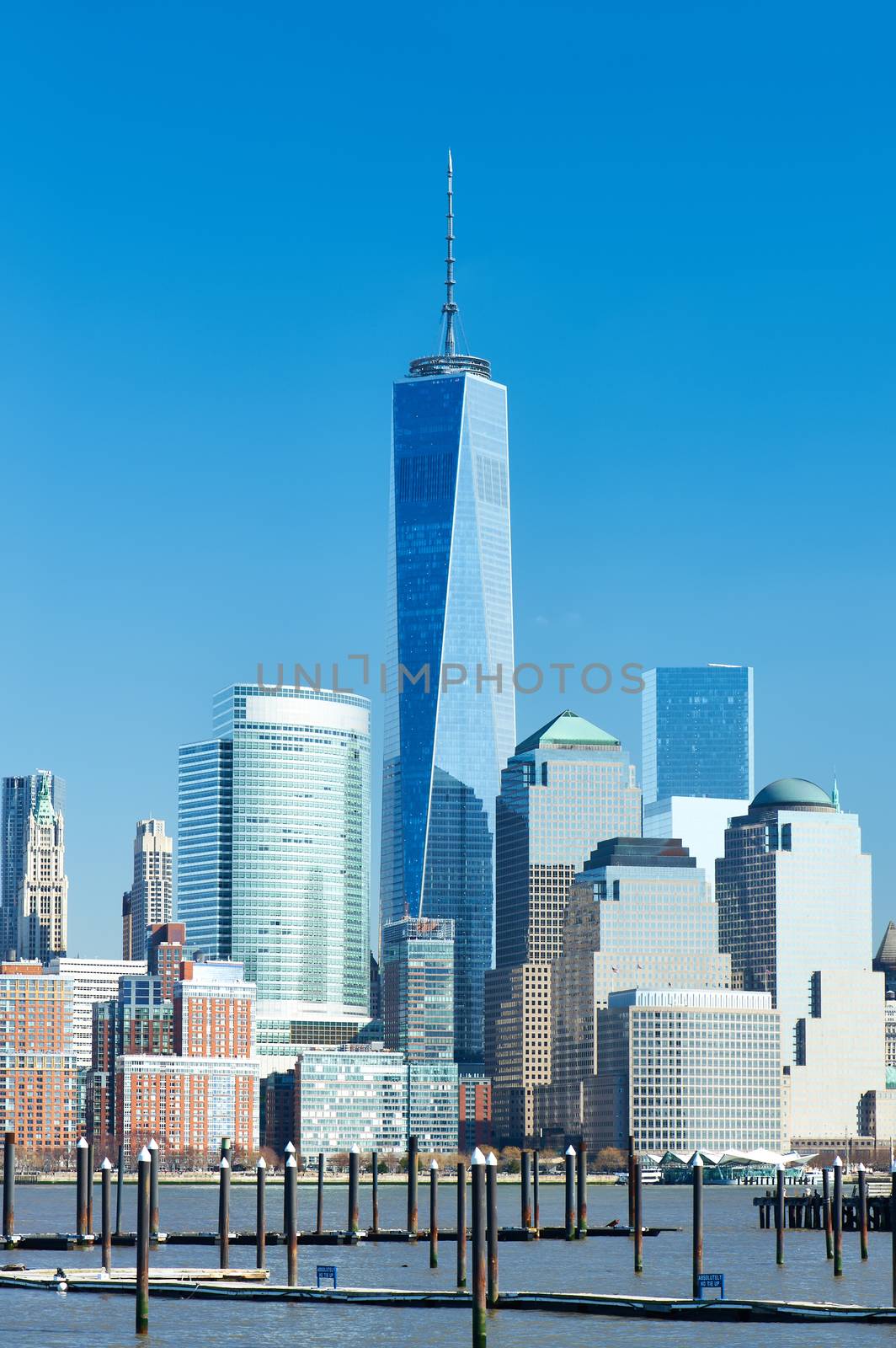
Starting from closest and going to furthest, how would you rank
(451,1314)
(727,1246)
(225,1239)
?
(451,1314) < (225,1239) < (727,1246)

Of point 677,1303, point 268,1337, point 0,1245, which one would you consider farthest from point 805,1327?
point 0,1245

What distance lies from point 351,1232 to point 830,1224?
94.0 feet

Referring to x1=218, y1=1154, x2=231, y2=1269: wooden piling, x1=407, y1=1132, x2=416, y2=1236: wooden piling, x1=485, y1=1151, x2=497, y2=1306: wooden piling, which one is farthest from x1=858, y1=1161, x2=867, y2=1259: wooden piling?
x1=485, y1=1151, x2=497, y2=1306: wooden piling

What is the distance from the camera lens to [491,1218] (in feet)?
357

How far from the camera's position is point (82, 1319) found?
117 m

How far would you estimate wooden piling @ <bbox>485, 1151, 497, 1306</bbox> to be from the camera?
106 metres

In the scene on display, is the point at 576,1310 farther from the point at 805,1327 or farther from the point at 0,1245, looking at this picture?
the point at 0,1245

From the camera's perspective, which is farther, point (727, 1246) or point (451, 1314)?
point (727, 1246)

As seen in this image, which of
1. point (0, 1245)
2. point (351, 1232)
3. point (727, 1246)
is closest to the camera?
point (0, 1245)

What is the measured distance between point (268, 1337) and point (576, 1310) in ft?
44.0

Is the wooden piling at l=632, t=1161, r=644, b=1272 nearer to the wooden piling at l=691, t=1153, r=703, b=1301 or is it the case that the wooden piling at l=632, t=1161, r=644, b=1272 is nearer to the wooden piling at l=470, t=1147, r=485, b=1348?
the wooden piling at l=691, t=1153, r=703, b=1301

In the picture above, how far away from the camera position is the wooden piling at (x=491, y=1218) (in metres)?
106

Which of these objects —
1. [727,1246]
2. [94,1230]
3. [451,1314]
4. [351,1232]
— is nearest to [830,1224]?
[727,1246]

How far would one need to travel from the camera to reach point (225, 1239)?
136625 millimetres
